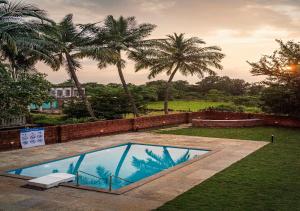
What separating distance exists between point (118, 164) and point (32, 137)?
201 inches

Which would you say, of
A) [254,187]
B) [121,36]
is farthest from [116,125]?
[254,187]

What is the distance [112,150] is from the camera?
18.2 metres

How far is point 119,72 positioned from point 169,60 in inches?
222

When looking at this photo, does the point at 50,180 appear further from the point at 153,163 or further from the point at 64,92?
the point at 64,92

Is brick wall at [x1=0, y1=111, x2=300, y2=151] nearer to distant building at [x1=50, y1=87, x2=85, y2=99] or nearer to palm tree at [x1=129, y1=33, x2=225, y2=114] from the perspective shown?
palm tree at [x1=129, y1=33, x2=225, y2=114]

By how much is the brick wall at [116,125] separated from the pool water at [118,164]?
3252 millimetres

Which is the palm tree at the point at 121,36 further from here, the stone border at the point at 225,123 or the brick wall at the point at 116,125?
the stone border at the point at 225,123

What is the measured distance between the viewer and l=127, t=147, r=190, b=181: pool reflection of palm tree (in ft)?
47.6

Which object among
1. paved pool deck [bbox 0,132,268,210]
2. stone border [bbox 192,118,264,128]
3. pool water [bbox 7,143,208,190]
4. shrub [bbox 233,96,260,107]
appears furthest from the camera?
shrub [bbox 233,96,260,107]

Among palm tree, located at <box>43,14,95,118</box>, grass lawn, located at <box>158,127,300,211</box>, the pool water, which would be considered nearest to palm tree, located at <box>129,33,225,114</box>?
palm tree, located at <box>43,14,95,118</box>

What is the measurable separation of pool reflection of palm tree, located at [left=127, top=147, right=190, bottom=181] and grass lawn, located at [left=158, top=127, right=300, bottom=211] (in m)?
3.20

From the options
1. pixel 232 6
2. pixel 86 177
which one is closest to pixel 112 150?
pixel 86 177

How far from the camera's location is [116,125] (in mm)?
23766

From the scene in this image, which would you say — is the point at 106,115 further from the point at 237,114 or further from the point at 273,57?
the point at 273,57
